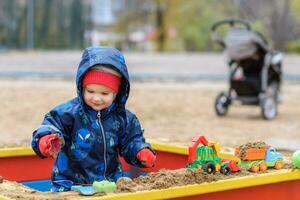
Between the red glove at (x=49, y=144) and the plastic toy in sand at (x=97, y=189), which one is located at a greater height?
the red glove at (x=49, y=144)

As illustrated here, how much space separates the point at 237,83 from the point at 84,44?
1851 cm

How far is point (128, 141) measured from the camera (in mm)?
3375

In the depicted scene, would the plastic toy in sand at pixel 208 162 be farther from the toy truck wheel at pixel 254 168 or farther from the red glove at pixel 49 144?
the red glove at pixel 49 144

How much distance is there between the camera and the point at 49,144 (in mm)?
2916

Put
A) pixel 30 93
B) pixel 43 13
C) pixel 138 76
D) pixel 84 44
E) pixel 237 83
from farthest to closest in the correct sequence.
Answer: pixel 84 44 → pixel 43 13 → pixel 138 76 → pixel 30 93 → pixel 237 83

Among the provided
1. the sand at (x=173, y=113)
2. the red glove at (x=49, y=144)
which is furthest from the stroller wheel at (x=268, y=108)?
the red glove at (x=49, y=144)

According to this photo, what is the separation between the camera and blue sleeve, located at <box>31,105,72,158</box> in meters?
2.98

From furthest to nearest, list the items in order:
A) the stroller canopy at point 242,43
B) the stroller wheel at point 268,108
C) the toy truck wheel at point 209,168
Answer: the stroller wheel at point 268,108 → the stroller canopy at point 242,43 → the toy truck wheel at point 209,168

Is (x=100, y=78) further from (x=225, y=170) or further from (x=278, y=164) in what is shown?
(x=278, y=164)

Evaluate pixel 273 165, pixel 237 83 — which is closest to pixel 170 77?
pixel 237 83

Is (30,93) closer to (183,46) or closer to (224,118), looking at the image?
(224,118)

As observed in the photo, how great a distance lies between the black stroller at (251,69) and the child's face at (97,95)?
20.4 feet

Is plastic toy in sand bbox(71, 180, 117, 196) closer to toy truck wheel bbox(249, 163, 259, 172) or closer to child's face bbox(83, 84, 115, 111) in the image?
child's face bbox(83, 84, 115, 111)

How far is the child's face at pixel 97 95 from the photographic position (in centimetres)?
315
